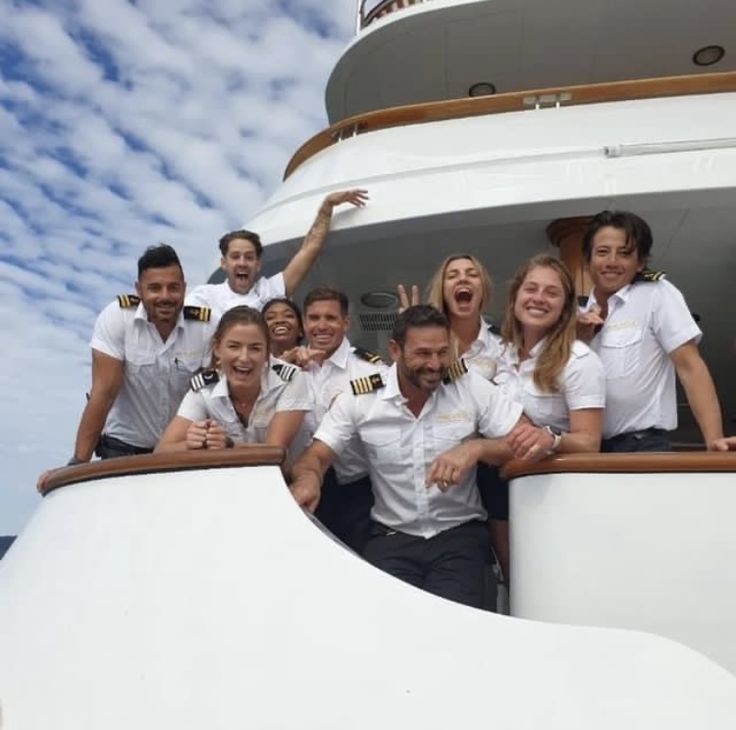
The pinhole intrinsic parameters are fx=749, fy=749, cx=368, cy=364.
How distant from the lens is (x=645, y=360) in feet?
8.20

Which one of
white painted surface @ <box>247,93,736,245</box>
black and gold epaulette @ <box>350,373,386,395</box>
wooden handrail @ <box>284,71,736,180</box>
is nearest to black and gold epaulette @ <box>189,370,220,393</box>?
black and gold epaulette @ <box>350,373,386,395</box>

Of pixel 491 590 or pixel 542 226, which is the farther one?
pixel 542 226

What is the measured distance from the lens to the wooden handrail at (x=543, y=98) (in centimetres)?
446

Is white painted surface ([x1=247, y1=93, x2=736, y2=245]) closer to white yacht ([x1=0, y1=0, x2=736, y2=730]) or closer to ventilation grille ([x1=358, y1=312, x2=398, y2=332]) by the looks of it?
ventilation grille ([x1=358, y1=312, x2=398, y2=332])

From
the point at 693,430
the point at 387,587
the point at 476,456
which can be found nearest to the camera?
the point at 387,587

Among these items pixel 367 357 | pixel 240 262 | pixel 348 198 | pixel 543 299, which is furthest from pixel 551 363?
pixel 348 198

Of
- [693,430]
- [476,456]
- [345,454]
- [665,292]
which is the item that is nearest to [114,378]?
[345,454]

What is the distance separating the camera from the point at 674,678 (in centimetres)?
181

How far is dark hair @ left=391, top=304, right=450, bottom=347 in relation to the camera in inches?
90.0

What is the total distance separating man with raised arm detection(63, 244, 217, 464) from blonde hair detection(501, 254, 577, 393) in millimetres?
1266

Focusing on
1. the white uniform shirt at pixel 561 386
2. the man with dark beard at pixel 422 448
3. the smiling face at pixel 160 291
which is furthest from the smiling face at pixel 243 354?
the white uniform shirt at pixel 561 386

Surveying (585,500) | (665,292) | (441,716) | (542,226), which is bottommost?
(441,716)

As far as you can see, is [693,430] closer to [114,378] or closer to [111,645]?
[114,378]

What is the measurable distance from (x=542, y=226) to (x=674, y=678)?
10.2ft
